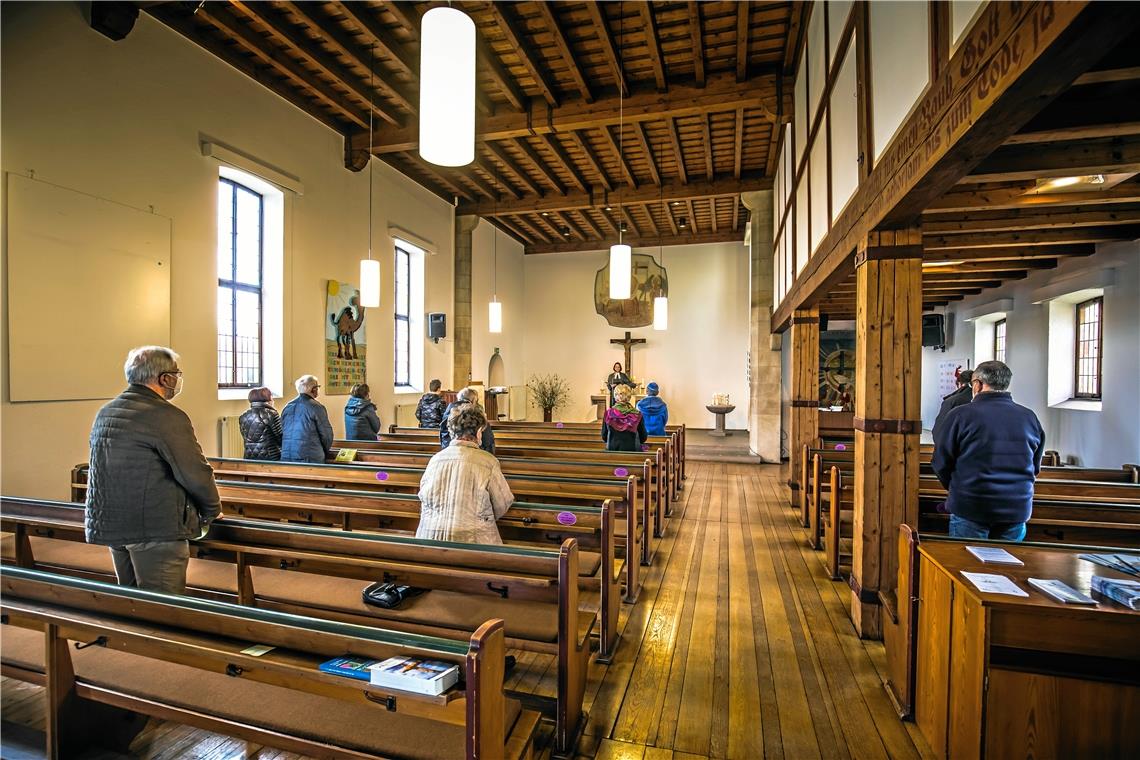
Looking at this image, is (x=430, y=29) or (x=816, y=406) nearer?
(x=430, y=29)

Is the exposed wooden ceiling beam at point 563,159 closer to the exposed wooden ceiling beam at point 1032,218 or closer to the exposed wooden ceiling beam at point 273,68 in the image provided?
the exposed wooden ceiling beam at point 273,68

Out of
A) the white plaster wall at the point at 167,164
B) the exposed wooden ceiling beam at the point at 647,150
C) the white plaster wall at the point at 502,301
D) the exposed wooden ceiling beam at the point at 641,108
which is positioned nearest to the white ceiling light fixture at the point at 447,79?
the white plaster wall at the point at 167,164

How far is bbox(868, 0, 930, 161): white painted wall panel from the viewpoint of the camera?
2105 millimetres

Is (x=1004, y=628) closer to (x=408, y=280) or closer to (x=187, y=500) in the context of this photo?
(x=187, y=500)

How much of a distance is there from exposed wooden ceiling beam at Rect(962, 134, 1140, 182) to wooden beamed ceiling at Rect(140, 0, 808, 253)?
319 centimetres

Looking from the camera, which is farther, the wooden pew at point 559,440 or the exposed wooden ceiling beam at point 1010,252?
the wooden pew at point 559,440

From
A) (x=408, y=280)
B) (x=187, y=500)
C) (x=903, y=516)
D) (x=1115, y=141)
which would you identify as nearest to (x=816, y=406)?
(x=903, y=516)

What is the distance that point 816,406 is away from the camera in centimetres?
608

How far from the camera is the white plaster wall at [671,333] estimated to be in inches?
494

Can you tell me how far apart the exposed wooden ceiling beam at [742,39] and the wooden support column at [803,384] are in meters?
2.56

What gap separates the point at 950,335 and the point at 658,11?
705 cm

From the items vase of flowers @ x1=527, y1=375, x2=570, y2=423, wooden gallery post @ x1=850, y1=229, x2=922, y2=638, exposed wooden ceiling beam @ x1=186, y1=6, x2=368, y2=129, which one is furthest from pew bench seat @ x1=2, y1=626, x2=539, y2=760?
vase of flowers @ x1=527, y1=375, x2=570, y2=423

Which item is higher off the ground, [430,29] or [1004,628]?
[430,29]

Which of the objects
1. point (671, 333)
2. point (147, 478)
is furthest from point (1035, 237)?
point (671, 333)
